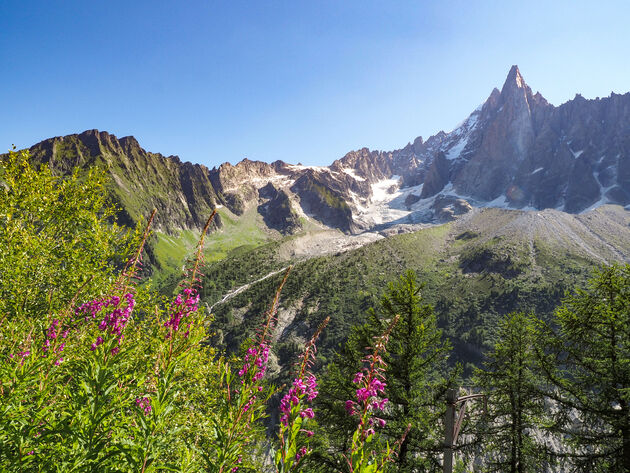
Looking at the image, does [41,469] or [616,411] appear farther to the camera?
[616,411]

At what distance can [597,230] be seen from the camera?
165750 mm

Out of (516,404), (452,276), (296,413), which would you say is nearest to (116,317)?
(296,413)

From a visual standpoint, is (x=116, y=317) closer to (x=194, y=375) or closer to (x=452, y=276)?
(x=194, y=375)

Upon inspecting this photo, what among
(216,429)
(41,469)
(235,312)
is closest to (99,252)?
(41,469)

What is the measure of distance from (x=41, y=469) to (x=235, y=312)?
423 feet

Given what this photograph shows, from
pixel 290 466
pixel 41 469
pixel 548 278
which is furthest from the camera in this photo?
pixel 548 278

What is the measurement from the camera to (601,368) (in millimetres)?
11641

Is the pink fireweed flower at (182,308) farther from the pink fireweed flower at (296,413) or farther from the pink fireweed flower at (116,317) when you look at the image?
the pink fireweed flower at (296,413)

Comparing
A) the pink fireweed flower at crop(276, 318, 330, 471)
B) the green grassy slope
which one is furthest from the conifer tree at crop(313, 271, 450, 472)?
the green grassy slope

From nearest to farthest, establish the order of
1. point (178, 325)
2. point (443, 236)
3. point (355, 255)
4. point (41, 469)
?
point (41, 469) → point (178, 325) → point (355, 255) → point (443, 236)

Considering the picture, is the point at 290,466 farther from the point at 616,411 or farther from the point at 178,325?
the point at 616,411

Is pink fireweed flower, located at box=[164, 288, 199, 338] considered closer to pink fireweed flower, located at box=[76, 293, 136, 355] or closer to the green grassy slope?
pink fireweed flower, located at box=[76, 293, 136, 355]

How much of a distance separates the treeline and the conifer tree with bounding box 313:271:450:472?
0.08 metres

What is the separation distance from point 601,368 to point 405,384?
769 cm
